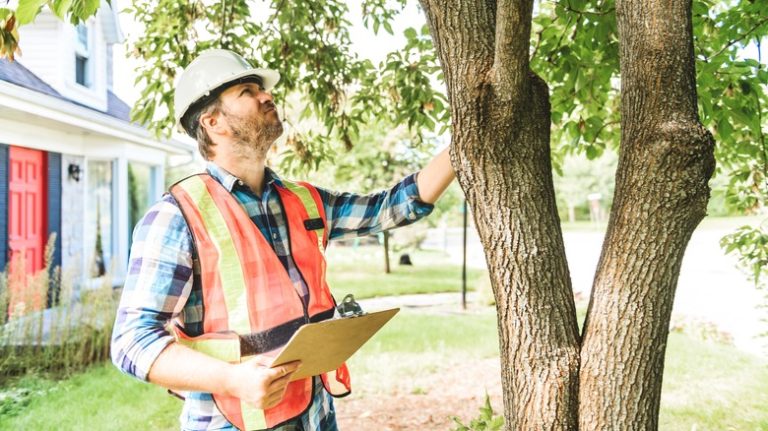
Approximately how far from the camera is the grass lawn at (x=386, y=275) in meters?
12.7

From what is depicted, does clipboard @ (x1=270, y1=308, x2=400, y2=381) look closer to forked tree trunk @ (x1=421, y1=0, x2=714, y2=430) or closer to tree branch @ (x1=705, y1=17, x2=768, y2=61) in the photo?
forked tree trunk @ (x1=421, y1=0, x2=714, y2=430)

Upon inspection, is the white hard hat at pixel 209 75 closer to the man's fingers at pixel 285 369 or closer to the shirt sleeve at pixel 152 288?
the shirt sleeve at pixel 152 288

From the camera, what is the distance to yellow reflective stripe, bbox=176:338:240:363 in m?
1.68

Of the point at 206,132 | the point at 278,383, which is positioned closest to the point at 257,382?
the point at 278,383

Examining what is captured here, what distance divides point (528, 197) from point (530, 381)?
519 mm

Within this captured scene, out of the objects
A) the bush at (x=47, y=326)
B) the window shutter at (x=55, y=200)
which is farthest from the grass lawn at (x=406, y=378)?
the window shutter at (x=55, y=200)

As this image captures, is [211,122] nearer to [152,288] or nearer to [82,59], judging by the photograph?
[152,288]

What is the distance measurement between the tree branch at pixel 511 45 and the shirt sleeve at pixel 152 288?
0.96m

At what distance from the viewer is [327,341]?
1527mm

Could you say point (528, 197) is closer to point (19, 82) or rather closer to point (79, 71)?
point (19, 82)

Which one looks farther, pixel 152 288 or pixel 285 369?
pixel 152 288

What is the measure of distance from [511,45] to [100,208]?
1005 cm

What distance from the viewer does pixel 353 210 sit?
7.52ft

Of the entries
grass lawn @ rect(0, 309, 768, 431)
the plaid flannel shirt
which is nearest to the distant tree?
the plaid flannel shirt
